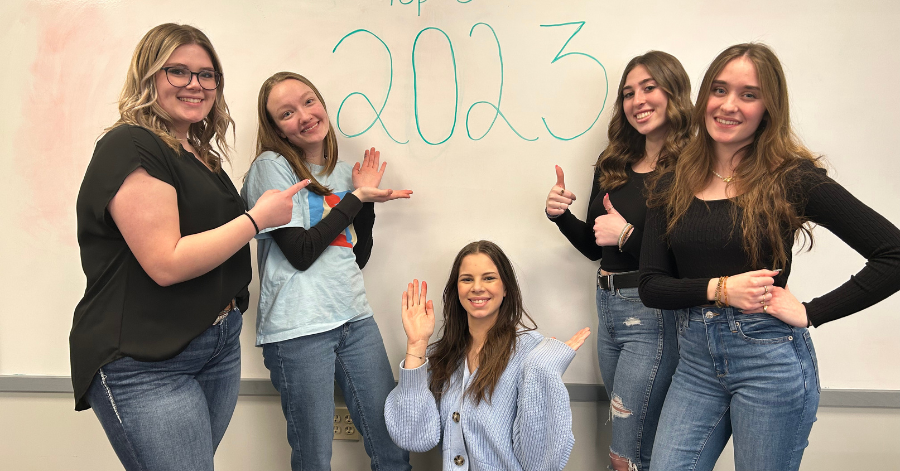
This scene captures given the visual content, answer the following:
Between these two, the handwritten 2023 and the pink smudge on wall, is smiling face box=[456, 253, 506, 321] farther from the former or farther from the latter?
the pink smudge on wall

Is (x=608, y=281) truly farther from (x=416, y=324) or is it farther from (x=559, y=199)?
(x=416, y=324)

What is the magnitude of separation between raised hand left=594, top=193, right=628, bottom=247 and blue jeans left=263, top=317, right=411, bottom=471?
0.75m

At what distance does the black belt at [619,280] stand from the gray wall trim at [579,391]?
45 cm

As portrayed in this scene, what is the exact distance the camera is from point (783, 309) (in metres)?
1.17

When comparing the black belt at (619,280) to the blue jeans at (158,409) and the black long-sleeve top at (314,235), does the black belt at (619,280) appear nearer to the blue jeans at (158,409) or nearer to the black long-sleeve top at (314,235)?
the black long-sleeve top at (314,235)

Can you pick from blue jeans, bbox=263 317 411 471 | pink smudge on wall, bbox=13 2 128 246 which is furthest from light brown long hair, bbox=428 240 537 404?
pink smudge on wall, bbox=13 2 128 246

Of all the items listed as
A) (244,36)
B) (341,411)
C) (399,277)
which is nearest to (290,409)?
(341,411)

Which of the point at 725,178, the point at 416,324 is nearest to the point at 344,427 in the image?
the point at 416,324

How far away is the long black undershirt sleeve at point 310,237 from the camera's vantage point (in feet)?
4.97

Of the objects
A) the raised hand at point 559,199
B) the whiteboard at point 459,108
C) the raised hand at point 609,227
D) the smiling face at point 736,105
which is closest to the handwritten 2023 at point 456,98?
the whiteboard at point 459,108

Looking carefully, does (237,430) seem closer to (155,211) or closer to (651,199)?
(155,211)

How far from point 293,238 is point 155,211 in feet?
1.51

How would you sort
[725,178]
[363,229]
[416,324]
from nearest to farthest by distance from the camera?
[725,178] → [416,324] → [363,229]

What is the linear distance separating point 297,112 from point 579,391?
1.34 meters
